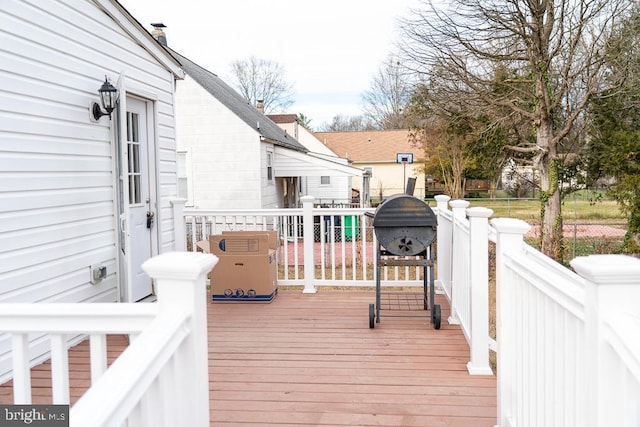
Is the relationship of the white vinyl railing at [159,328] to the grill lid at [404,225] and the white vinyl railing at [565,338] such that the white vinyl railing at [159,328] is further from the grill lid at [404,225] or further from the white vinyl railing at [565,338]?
the grill lid at [404,225]

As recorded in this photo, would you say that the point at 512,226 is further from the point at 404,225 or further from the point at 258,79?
the point at 258,79

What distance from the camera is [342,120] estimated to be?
39500 mm

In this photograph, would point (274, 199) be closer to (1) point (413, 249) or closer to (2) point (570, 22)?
Answer: (2) point (570, 22)

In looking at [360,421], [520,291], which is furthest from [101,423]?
[360,421]

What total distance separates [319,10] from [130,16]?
26.3 ft

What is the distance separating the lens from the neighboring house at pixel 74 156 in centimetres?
333

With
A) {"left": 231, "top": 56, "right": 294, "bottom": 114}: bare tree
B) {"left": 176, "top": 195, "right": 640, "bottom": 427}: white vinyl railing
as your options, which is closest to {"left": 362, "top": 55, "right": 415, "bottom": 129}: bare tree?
{"left": 231, "top": 56, "right": 294, "bottom": 114}: bare tree

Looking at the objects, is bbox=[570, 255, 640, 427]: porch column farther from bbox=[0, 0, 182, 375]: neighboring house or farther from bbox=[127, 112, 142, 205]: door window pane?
bbox=[127, 112, 142, 205]: door window pane

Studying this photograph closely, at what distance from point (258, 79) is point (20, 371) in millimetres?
30234

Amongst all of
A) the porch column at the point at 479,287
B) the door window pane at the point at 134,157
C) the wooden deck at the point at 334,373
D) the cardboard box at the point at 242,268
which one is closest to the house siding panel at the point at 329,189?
the cardboard box at the point at 242,268

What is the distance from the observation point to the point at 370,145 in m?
30.3

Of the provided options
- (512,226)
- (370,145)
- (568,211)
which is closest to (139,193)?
(512,226)

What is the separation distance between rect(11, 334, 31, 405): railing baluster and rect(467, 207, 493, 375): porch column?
247cm

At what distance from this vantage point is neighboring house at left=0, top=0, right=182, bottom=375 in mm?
3334
